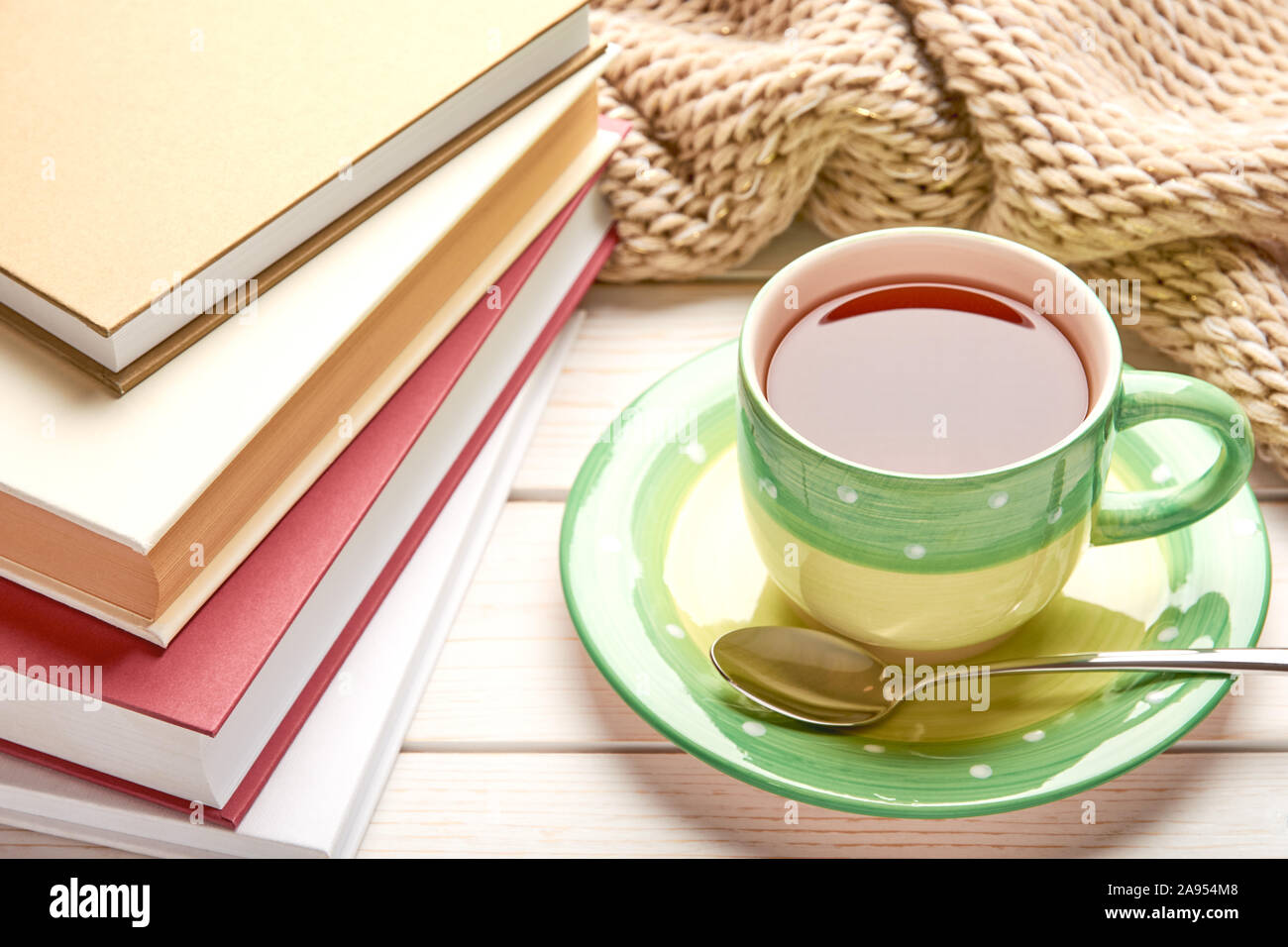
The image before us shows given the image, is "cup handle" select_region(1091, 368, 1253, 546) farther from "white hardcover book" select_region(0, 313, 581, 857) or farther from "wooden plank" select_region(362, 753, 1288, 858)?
Result: "white hardcover book" select_region(0, 313, 581, 857)

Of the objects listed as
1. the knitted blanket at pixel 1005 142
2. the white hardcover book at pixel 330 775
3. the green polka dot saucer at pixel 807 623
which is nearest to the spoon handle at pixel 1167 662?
the green polka dot saucer at pixel 807 623

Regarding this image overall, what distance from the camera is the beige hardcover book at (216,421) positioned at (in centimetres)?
44

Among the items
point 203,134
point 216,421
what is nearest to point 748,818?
point 216,421

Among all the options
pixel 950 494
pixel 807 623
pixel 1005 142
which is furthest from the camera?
pixel 1005 142

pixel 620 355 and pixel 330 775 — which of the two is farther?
pixel 620 355

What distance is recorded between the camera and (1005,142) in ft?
2.20

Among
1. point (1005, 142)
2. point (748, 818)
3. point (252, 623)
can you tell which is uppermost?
point (1005, 142)

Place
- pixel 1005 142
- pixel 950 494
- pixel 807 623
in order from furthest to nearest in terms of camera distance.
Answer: pixel 1005 142
pixel 807 623
pixel 950 494

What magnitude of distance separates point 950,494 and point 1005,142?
31 cm

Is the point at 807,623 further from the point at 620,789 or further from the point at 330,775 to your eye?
the point at 330,775

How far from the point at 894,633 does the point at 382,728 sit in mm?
241

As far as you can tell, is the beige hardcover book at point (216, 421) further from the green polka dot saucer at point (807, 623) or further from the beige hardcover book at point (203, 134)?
the green polka dot saucer at point (807, 623)

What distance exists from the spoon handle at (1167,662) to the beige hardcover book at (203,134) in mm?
372
